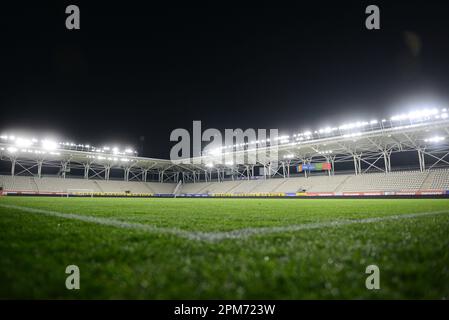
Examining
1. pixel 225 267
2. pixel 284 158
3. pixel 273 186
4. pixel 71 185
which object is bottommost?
pixel 225 267

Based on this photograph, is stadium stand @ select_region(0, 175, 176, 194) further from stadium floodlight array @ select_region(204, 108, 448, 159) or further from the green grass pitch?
the green grass pitch

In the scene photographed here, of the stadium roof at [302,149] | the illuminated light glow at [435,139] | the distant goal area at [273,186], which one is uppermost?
the stadium roof at [302,149]

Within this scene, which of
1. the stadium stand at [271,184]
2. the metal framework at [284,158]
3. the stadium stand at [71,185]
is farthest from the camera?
the stadium stand at [71,185]

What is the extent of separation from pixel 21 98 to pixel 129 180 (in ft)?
70.6

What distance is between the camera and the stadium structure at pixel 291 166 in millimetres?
27453

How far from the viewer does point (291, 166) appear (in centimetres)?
4512

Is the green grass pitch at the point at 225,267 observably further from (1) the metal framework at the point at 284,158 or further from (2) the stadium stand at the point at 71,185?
(2) the stadium stand at the point at 71,185

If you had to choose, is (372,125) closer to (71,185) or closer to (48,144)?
(71,185)

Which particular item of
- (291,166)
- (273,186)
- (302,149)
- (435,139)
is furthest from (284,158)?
(435,139)

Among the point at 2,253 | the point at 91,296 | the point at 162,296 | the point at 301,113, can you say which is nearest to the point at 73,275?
the point at 91,296

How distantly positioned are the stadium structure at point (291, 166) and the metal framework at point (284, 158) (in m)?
0.10

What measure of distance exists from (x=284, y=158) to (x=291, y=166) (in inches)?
217

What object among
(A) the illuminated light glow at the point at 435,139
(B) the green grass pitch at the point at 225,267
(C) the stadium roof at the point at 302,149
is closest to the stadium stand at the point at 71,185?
(C) the stadium roof at the point at 302,149

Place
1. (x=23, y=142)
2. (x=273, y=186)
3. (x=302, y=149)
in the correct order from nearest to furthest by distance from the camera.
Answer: (x=23, y=142) < (x=302, y=149) < (x=273, y=186)
